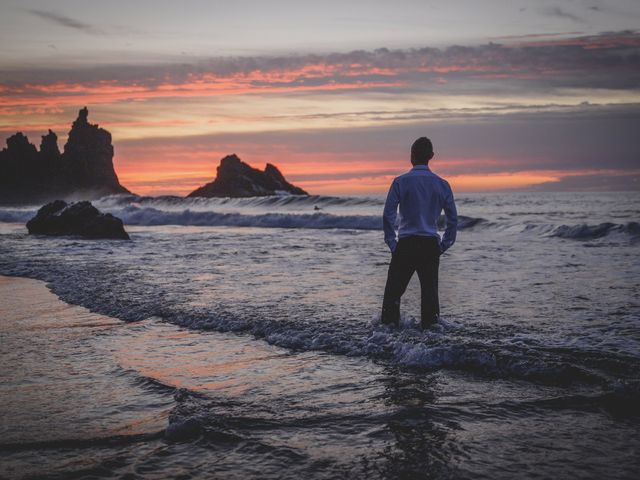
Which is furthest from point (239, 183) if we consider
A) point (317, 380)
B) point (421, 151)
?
point (317, 380)

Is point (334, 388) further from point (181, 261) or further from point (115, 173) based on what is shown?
point (115, 173)

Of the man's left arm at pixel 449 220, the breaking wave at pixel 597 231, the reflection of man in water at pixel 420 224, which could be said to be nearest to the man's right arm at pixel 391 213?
the reflection of man in water at pixel 420 224

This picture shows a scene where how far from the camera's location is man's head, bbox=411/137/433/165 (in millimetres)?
5668

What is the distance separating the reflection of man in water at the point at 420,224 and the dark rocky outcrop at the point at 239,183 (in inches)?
2690

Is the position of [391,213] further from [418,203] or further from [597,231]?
[597,231]

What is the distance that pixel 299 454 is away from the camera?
2.97m

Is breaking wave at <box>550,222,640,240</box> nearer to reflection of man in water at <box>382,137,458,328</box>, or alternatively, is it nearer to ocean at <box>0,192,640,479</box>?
ocean at <box>0,192,640,479</box>

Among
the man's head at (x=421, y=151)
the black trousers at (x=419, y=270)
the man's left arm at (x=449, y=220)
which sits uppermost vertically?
the man's head at (x=421, y=151)

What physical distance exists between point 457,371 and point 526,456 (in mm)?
1576

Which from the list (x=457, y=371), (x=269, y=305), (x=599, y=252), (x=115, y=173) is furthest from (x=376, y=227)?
(x=115, y=173)

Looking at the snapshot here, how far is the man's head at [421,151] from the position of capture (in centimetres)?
567

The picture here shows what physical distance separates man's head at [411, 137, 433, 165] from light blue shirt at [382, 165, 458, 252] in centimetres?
7

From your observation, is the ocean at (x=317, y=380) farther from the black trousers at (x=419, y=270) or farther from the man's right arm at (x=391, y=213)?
the man's right arm at (x=391, y=213)

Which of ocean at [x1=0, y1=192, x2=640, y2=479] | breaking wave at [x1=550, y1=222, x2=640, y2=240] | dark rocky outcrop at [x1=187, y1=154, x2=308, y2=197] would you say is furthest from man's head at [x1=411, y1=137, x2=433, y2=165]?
dark rocky outcrop at [x1=187, y1=154, x2=308, y2=197]
